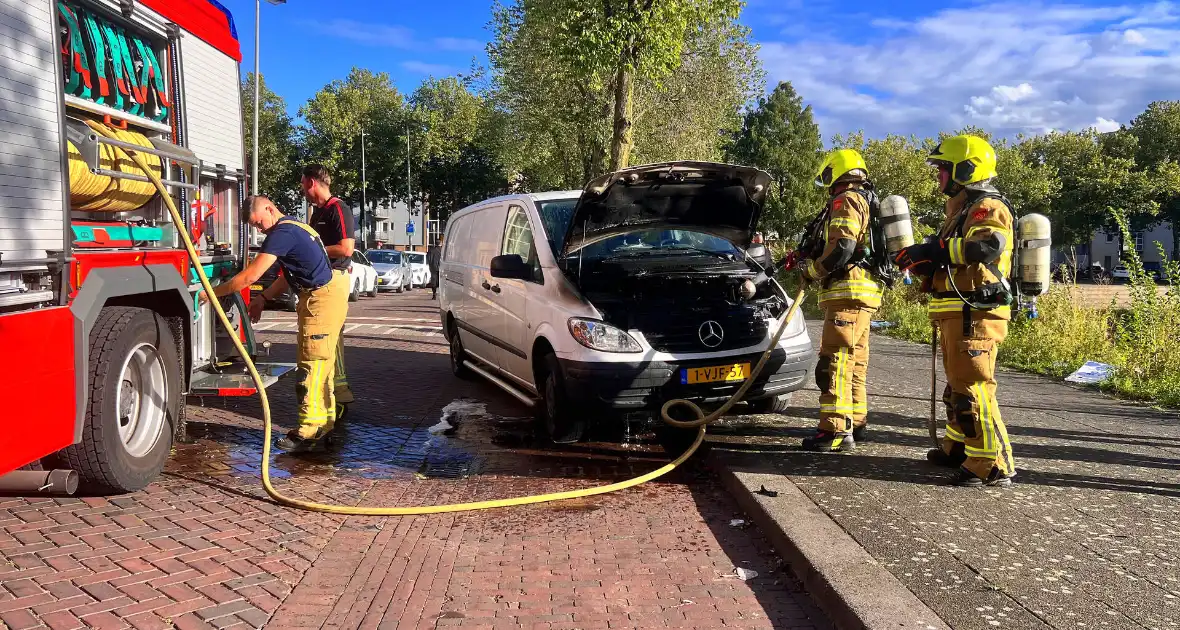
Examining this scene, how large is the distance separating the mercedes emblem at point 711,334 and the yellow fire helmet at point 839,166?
1159 mm

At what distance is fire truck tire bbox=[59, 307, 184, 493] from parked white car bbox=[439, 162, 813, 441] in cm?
231

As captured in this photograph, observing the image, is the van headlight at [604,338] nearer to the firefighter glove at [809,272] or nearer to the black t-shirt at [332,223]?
the firefighter glove at [809,272]

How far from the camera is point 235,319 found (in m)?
6.29

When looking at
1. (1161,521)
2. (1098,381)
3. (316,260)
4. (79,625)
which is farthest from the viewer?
(1098,381)

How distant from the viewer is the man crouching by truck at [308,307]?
570 cm

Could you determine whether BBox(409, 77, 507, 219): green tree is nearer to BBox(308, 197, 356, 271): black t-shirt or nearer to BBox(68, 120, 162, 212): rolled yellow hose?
BBox(308, 197, 356, 271): black t-shirt

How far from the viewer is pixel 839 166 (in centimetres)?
565

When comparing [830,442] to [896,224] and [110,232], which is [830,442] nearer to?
[896,224]

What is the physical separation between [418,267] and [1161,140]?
51459mm

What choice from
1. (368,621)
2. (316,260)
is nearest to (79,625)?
(368,621)

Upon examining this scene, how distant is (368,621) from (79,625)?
0.99m

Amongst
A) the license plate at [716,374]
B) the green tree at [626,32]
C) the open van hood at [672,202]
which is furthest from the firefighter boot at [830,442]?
the green tree at [626,32]

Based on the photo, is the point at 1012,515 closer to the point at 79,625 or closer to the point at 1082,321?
the point at 79,625

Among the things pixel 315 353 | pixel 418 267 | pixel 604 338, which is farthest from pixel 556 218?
pixel 418 267
